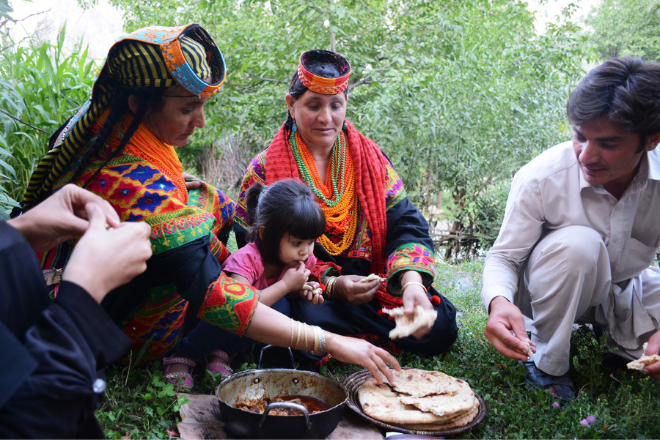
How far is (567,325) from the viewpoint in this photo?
2.38m

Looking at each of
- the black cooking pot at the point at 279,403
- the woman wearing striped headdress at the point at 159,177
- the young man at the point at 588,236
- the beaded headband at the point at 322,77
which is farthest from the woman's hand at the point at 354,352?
the beaded headband at the point at 322,77

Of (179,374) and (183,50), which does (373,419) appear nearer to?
(179,374)

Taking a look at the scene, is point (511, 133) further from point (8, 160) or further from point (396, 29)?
point (8, 160)

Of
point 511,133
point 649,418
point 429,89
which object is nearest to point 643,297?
point 649,418

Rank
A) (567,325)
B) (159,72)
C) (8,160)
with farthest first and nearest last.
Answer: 1. (8,160)
2. (567,325)
3. (159,72)

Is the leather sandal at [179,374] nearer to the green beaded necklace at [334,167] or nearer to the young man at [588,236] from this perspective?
the green beaded necklace at [334,167]

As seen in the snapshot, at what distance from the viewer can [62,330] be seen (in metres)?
1.10

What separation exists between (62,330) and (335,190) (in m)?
2.02

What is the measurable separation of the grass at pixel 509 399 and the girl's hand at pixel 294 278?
52cm

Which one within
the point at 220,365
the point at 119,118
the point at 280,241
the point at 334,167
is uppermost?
the point at 119,118

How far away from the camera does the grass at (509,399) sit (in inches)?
79.2

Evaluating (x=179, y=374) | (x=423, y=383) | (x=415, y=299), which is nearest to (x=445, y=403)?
(x=423, y=383)

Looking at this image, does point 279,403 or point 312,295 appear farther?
point 312,295

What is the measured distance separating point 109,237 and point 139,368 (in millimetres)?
1397
